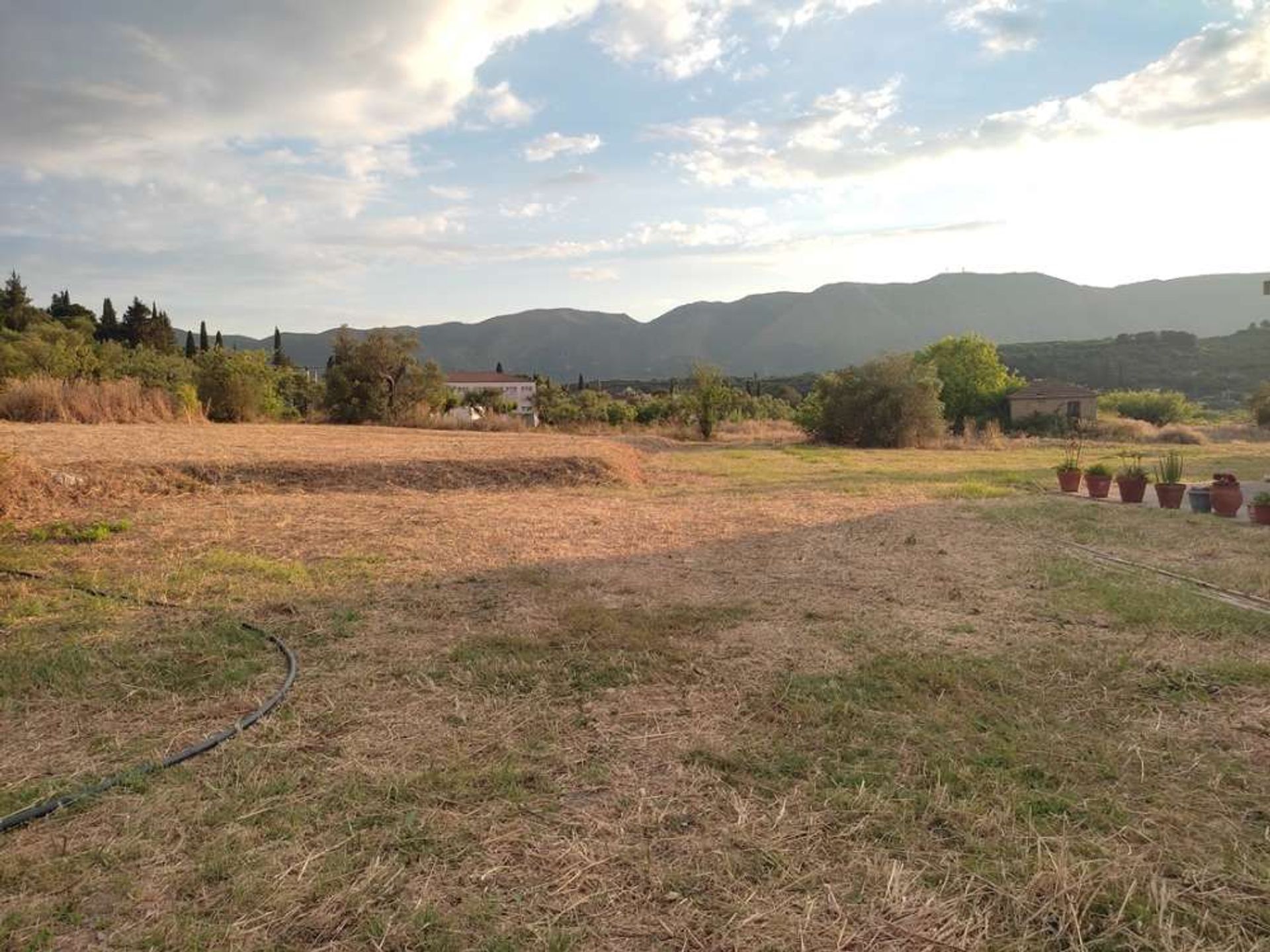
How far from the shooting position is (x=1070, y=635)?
13.3ft

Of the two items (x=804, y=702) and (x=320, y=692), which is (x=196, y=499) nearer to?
(x=320, y=692)

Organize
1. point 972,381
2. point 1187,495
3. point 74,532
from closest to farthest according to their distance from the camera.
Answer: point 74,532, point 1187,495, point 972,381

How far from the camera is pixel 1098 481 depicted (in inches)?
418

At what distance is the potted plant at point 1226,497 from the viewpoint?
850 centimetres

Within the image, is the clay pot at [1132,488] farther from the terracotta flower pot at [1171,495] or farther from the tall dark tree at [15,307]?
the tall dark tree at [15,307]

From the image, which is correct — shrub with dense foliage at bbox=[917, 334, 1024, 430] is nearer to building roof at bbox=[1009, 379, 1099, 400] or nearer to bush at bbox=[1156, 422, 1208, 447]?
building roof at bbox=[1009, 379, 1099, 400]

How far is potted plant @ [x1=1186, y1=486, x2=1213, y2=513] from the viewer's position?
8.80 metres

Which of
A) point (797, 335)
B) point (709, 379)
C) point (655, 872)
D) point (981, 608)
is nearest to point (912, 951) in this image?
point (655, 872)

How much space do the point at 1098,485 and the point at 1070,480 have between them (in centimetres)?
67

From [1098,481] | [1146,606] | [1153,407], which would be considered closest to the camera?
[1146,606]

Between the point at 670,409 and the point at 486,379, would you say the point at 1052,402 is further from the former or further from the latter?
the point at 486,379

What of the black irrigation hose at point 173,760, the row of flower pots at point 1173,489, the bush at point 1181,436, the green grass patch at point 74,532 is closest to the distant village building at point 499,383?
the bush at point 1181,436

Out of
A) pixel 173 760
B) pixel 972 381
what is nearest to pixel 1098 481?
pixel 173 760

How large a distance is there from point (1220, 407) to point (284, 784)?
59355 millimetres
